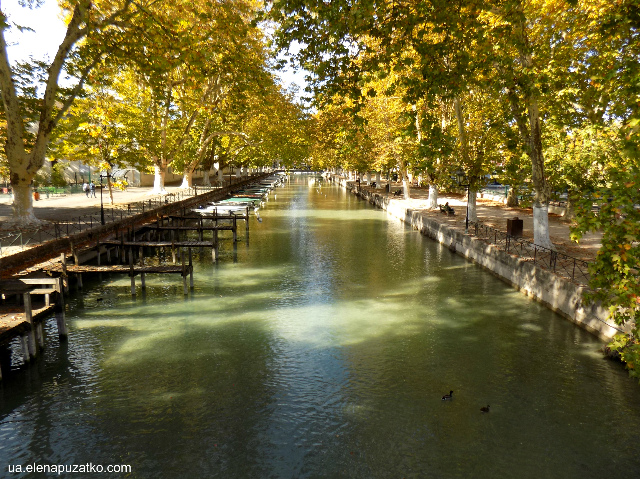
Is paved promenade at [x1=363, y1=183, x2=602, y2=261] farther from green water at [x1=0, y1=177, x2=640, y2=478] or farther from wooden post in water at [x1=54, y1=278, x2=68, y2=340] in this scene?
wooden post in water at [x1=54, y1=278, x2=68, y2=340]

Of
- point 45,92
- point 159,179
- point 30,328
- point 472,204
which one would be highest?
point 45,92

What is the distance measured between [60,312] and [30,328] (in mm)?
1622

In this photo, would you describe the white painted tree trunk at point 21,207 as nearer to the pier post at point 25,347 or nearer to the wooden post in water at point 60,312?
the wooden post in water at point 60,312

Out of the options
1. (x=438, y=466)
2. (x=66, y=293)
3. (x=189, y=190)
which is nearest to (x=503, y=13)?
(x=438, y=466)

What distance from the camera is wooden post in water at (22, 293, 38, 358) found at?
41.1 ft

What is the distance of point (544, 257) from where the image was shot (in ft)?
64.0

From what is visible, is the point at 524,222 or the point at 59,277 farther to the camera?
the point at 524,222

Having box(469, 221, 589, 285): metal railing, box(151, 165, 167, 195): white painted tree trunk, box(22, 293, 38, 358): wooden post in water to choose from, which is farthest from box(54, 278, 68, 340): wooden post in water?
box(151, 165, 167, 195): white painted tree trunk

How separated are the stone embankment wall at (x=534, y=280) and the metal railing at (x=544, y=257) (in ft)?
1.34

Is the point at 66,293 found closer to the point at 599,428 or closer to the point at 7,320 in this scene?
the point at 7,320

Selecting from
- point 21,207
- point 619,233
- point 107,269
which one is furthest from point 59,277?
point 619,233

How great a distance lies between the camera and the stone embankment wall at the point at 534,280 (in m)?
14.3

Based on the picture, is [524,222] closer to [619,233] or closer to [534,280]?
[534,280]

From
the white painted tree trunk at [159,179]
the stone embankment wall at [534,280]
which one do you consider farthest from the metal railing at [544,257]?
the white painted tree trunk at [159,179]
